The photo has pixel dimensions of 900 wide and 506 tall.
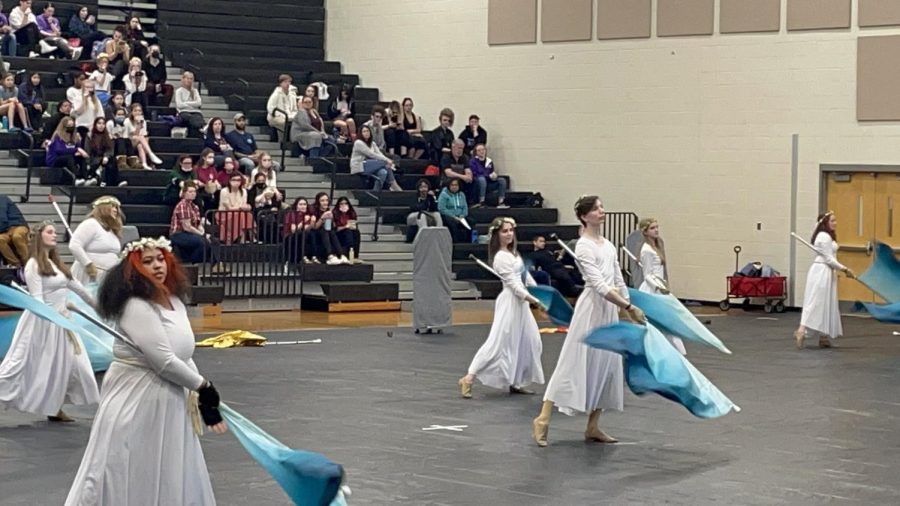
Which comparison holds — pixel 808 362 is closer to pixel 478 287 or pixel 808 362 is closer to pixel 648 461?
pixel 648 461

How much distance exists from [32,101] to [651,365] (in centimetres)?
1888

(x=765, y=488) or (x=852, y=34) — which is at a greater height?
(x=852, y=34)

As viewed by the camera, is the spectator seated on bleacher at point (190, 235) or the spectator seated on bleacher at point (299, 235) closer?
the spectator seated on bleacher at point (190, 235)

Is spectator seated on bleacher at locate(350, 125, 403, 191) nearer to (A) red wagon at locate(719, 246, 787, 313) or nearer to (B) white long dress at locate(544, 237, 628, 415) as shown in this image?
(A) red wagon at locate(719, 246, 787, 313)

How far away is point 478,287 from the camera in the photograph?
90.3ft

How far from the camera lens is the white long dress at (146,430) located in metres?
7.46

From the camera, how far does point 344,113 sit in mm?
31766

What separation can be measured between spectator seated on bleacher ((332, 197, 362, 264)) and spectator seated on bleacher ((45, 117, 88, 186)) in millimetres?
4383

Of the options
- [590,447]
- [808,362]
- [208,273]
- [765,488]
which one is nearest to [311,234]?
[208,273]

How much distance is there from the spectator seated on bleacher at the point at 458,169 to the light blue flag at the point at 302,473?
21.2 meters

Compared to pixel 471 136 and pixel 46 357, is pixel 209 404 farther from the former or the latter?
pixel 471 136

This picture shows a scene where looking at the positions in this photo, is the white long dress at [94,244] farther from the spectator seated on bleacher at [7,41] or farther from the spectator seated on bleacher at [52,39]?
the spectator seated on bleacher at [52,39]

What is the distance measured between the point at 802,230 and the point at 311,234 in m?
8.64

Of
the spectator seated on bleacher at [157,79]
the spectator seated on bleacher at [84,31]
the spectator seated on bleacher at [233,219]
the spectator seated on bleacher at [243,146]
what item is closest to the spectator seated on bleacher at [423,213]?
the spectator seated on bleacher at [243,146]
